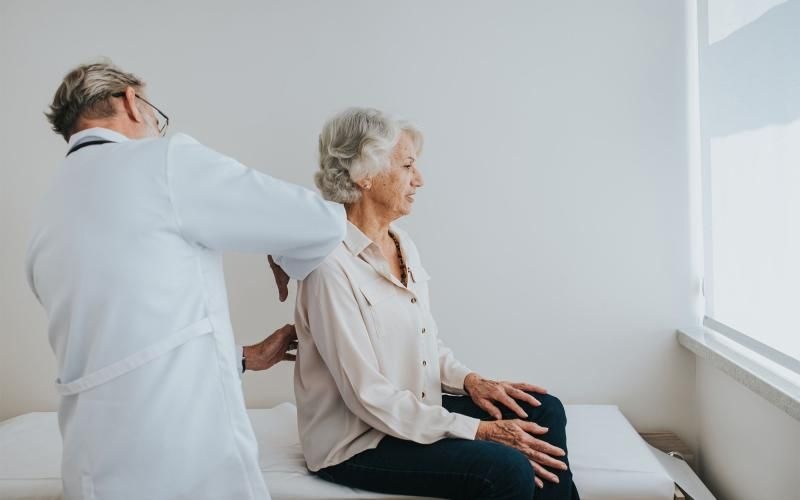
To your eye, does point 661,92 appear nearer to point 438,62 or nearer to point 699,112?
point 699,112

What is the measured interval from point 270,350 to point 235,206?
2.45 feet

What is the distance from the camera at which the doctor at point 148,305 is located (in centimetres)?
125

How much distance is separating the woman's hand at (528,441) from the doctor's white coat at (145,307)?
0.69 metres

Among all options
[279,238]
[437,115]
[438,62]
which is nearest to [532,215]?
[437,115]

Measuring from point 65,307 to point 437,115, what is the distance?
1.60 m

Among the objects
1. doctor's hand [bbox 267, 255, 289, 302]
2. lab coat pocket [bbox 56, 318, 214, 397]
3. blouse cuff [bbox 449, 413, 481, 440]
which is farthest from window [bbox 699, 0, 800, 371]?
lab coat pocket [bbox 56, 318, 214, 397]

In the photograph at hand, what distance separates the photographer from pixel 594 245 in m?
2.50

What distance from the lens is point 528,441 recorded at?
174 cm

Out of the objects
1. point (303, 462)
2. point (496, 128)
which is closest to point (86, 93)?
point (303, 462)

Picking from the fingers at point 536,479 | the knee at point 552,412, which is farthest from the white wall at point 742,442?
the fingers at point 536,479

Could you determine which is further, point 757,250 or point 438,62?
point 438,62

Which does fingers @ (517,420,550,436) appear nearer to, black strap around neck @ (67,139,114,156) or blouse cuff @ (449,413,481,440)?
blouse cuff @ (449,413,481,440)

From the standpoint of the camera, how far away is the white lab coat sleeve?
127 centimetres

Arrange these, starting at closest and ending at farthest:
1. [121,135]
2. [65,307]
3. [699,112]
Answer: [65,307], [121,135], [699,112]
